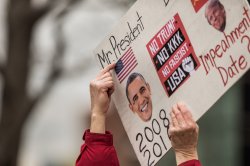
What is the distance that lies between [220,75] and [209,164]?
1464 cm

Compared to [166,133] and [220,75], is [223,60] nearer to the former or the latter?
[220,75]

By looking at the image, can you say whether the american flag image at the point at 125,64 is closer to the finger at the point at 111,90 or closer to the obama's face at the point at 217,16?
the finger at the point at 111,90

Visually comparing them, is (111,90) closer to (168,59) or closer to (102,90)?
(102,90)

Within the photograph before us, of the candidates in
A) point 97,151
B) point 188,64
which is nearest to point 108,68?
point 97,151

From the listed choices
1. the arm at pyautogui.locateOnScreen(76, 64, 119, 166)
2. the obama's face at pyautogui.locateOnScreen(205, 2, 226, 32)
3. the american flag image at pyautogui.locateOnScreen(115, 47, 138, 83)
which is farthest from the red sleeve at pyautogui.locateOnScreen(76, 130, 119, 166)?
the obama's face at pyautogui.locateOnScreen(205, 2, 226, 32)

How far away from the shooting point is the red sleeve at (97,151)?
3.94 m

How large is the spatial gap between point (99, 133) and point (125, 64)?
0.29 m

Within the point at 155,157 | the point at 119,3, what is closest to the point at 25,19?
the point at 119,3

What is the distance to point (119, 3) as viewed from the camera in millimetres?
11625

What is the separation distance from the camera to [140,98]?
155 inches

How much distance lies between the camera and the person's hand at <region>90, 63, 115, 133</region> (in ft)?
13.3

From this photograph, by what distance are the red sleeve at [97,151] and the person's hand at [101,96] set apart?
0.04 meters

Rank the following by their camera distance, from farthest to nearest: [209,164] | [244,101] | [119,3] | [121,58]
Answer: [244,101], [209,164], [119,3], [121,58]

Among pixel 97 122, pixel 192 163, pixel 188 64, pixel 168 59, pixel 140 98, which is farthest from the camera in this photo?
pixel 97 122
